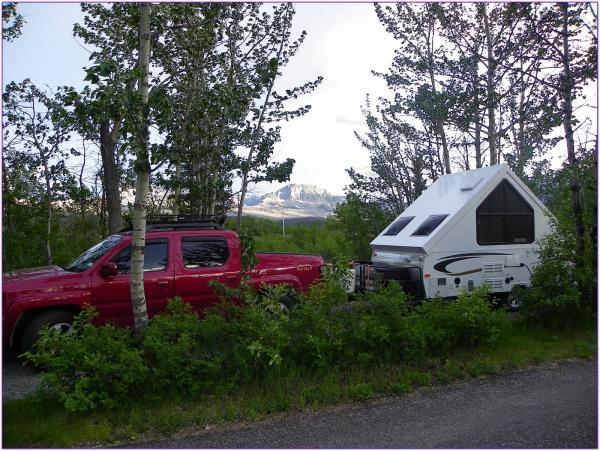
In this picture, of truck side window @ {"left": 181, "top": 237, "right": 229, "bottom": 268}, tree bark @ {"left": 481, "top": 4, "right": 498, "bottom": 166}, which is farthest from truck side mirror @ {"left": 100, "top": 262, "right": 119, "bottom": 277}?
tree bark @ {"left": 481, "top": 4, "right": 498, "bottom": 166}

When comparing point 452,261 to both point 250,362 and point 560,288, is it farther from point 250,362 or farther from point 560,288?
point 250,362

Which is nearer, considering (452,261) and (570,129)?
(570,129)

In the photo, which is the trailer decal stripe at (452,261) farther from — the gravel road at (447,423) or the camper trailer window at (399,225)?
the gravel road at (447,423)

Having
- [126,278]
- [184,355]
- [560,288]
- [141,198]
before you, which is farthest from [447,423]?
[126,278]

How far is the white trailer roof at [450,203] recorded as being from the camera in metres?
8.89

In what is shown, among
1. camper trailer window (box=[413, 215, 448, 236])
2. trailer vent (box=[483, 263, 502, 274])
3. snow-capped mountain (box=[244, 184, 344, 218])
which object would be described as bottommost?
trailer vent (box=[483, 263, 502, 274])

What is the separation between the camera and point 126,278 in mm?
7117

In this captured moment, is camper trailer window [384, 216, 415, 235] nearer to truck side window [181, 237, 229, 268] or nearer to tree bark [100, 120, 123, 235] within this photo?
truck side window [181, 237, 229, 268]

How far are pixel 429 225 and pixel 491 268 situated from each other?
50.1 inches

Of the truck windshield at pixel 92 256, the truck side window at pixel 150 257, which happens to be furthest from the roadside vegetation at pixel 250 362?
the truck windshield at pixel 92 256

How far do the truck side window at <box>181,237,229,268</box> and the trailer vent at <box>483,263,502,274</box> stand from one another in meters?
4.38

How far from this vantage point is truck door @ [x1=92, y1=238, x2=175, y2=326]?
6973 mm

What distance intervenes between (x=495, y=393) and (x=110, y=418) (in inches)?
144

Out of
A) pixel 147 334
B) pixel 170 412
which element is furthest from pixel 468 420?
pixel 147 334
